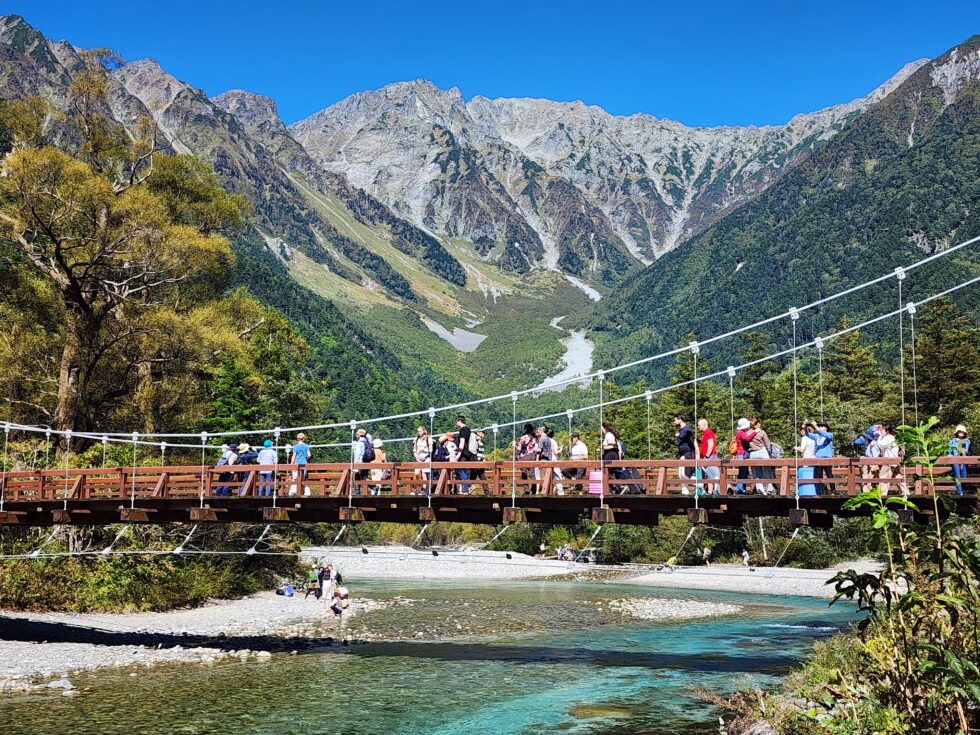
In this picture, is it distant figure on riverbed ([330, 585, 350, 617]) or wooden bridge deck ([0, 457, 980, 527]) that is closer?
wooden bridge deck ([0, 457, 980, 527])

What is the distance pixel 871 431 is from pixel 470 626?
13790 mm

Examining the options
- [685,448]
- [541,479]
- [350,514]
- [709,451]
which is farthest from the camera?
[350,514]

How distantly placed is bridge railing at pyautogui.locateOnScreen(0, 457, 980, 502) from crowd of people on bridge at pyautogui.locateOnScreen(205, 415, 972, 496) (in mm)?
34

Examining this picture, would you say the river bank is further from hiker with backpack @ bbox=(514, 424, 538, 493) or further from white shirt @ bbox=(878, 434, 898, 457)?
white shirt @ bbox=(878, 434, 898, 457)

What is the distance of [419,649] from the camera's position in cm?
2341

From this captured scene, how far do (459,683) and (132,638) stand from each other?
9156 mm

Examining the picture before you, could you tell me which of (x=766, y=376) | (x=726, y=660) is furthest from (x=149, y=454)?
(x=766, y=376)

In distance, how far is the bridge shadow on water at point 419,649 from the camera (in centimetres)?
2183

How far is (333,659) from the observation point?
21.8m

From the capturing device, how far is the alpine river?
52.1ft

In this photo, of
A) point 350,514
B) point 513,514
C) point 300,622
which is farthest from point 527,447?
point 300,622

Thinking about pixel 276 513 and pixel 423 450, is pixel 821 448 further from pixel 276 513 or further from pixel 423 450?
pixel 276 513

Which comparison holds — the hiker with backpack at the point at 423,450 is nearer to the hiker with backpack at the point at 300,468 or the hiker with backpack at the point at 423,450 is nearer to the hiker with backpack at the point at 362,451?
the hiker with backpack at the point at 362,451

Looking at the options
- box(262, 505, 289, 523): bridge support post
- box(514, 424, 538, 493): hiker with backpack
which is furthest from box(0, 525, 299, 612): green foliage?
box(514, 424, 538, 493): hiker with backpack
